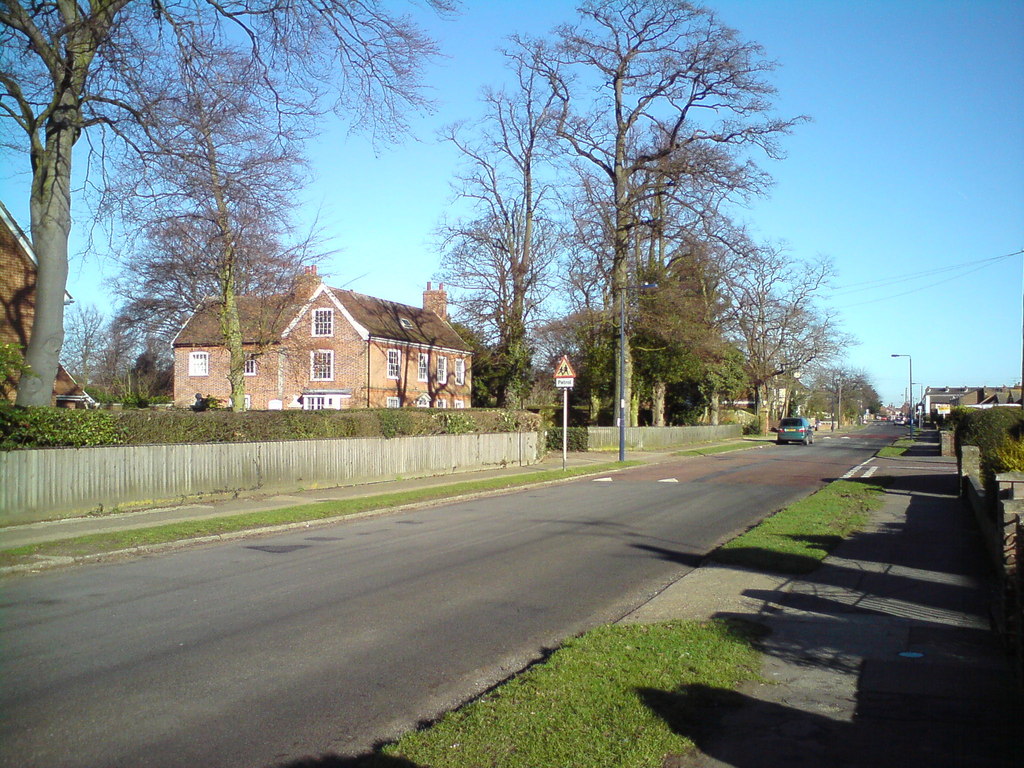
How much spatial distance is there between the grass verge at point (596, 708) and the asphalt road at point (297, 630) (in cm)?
44

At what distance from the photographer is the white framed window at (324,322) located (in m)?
43.6

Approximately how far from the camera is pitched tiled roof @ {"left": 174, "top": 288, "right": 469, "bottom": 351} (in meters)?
29.1

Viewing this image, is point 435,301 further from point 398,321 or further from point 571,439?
point 571,439

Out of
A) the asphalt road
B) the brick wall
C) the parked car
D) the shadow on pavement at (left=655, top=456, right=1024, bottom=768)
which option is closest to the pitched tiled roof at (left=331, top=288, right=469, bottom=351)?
the brick wall

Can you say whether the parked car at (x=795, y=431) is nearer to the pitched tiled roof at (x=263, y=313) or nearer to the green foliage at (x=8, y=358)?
the pitched tiled roof at (x=263, y=313)

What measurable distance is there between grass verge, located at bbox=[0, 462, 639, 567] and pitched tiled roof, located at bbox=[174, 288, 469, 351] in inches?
430

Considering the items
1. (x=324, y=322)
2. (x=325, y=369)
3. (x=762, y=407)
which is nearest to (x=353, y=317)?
(x=324, y=322)

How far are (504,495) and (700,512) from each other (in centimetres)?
553

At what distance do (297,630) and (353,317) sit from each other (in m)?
36.7

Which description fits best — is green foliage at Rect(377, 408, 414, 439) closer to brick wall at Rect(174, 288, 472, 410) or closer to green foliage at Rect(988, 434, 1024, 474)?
green foliage at Rect(988, 434, 1024, 474)

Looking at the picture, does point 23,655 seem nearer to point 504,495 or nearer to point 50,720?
point 50,720

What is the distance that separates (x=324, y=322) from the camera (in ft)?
144

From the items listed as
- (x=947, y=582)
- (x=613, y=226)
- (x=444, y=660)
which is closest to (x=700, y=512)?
(x=947, y=582)

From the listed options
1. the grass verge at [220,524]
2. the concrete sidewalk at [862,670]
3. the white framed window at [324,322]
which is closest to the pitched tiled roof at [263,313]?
the grass verge at [220,524]
